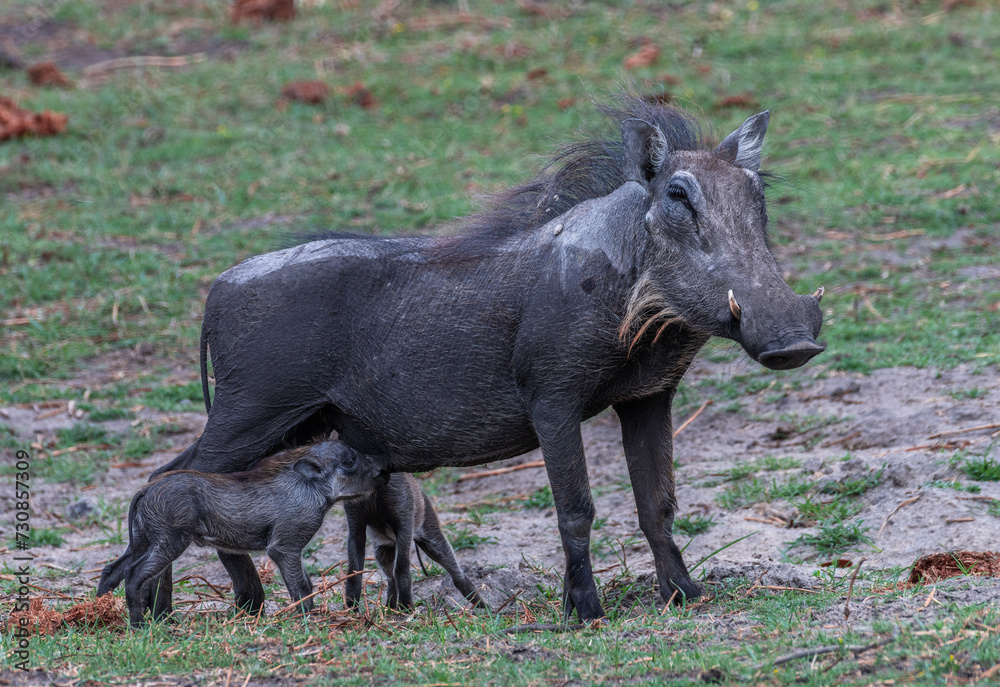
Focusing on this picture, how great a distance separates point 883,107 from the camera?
451 inches

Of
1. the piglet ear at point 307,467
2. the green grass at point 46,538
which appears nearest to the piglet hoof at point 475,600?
the piglet ear at point 307,467

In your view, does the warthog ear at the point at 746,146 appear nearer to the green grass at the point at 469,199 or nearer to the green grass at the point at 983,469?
the green grass at the point at 469,199

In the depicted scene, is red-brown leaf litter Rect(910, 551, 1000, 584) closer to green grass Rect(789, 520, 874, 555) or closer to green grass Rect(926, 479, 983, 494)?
green grass Rect(789, 520, 874, 555)

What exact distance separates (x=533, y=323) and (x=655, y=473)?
2.89 feet

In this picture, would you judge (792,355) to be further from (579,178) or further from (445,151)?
(445,151)

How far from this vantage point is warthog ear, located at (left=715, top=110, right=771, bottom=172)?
4.50 m

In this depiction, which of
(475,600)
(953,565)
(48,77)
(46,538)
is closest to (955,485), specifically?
(953,565)

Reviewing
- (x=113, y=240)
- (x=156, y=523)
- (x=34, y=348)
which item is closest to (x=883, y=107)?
(x=113, y=240)

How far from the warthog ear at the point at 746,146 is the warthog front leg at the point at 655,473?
100 centimetres

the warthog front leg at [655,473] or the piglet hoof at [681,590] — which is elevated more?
the warthog front leg at [655,473]

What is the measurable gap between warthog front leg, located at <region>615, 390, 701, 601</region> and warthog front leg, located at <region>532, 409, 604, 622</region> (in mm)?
356

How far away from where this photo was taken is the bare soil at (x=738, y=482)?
5.14 meters

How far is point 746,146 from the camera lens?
4.54 metres

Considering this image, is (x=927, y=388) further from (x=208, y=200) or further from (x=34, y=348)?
(x=208, y=200)
